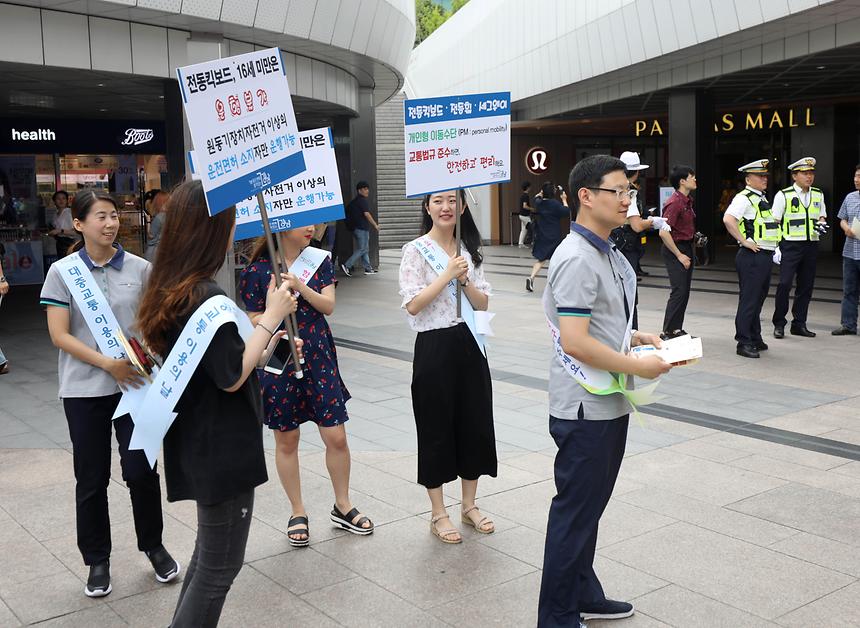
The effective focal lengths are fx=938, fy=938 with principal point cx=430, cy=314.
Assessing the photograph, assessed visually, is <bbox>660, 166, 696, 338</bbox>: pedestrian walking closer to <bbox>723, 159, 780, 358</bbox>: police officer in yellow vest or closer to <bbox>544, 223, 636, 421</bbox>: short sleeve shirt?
<bbox>723, 159, 780, 358</bbox>: police officer in yellow vest

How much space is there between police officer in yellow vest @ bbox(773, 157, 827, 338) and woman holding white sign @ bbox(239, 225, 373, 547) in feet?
24.5

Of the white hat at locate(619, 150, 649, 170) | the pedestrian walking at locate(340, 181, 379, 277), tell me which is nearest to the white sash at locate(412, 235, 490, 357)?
the white hat at locate(619, 150, 649, 170)

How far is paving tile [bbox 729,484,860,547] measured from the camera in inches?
192

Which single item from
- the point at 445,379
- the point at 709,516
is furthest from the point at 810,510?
the point at 445,379

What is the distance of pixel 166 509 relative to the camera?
5434mm

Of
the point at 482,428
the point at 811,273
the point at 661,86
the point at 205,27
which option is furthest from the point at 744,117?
the point at 482,428

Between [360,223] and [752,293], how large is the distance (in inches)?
439

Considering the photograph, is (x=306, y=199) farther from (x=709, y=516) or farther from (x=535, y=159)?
(x=535, y=159)

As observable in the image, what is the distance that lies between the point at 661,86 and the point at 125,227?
12318 mm

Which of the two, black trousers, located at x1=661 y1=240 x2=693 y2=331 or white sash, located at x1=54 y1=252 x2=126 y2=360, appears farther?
black trousers, located at x1=661 y1=240 x2=693 y2=331

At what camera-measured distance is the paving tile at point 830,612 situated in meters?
3.81

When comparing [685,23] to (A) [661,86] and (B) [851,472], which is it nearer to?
(A) [661,86]

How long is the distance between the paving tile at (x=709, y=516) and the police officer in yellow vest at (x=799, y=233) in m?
6.22

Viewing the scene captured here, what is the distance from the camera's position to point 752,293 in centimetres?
997
